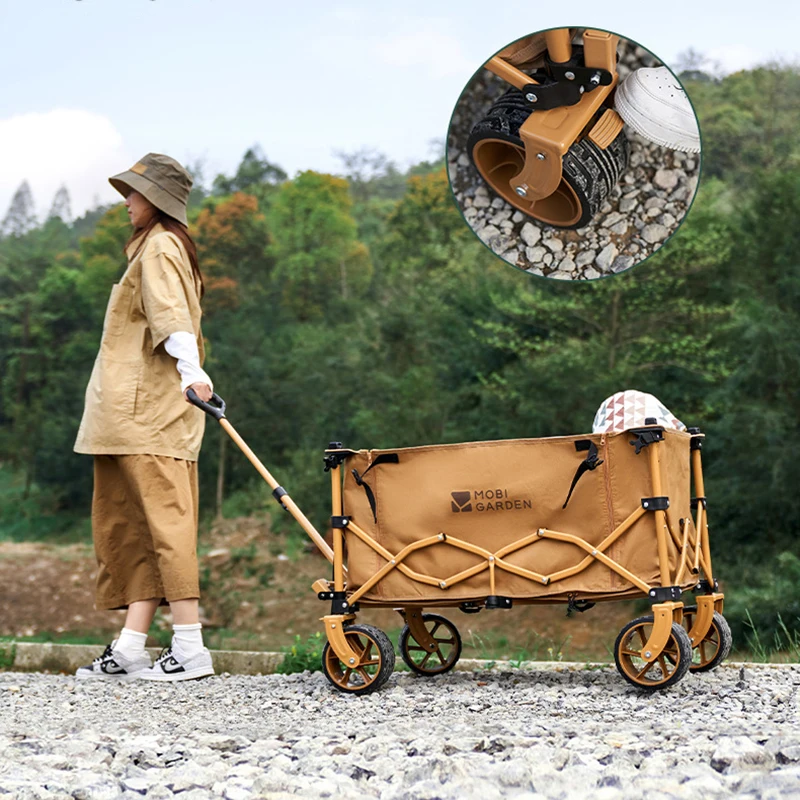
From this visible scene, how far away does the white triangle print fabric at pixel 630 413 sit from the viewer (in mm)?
3537

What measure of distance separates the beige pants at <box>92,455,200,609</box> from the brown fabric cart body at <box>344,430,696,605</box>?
90 cm

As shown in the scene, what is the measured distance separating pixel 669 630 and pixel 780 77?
28471 mm

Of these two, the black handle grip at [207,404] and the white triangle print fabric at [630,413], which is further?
the black handle grip at [207,404]

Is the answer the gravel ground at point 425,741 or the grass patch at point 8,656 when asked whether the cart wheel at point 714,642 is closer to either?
the gravel ground at point 425,741

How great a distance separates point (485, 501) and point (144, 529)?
62.0 inches

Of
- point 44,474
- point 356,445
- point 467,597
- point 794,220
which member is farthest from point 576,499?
point 44,474

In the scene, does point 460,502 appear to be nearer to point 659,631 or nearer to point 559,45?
point 659,631

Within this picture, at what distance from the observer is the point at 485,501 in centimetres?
325

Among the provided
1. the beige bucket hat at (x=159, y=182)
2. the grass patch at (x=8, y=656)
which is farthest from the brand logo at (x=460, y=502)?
the grass patch at (x=8, y=656)

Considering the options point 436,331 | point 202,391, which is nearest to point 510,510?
point 202,391

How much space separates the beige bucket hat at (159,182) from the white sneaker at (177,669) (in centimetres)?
179

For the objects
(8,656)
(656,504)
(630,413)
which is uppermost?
(630,413)

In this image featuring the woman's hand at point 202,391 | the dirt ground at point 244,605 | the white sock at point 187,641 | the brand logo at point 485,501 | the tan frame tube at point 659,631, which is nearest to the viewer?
the tan frame tube at point 659,631

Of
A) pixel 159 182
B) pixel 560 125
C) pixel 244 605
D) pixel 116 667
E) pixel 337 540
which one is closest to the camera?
pixel 560 125
